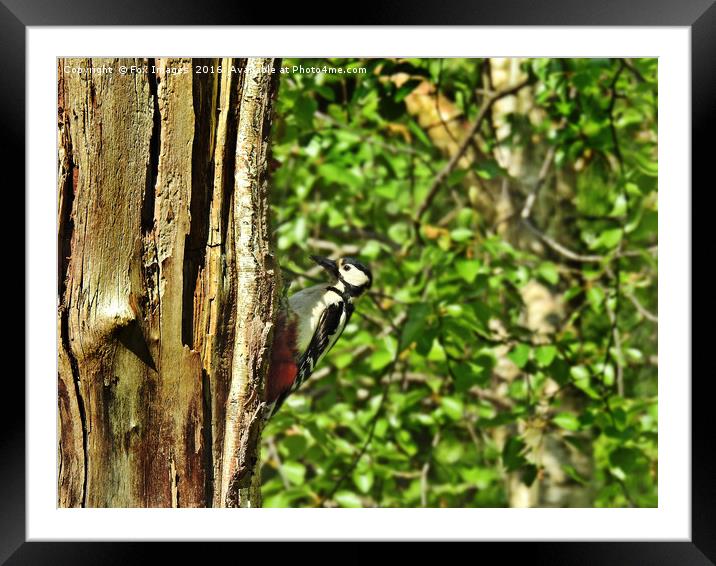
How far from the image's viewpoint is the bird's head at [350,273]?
2463 mm

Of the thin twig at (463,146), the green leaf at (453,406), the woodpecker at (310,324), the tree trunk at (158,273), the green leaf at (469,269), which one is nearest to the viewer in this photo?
the tree trunk at (158,273)

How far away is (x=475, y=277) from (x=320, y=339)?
0.56m

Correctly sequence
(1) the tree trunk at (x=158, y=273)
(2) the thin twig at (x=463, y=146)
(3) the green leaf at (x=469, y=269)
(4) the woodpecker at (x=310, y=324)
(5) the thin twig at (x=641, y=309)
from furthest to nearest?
1. (5) the thin twig at (x=641, y=309)
2. (2) the thin twig at (x=463, y=146)
3. (3) the green leaf at (x=469, y=269)
4. (4) the woodpecker at (x=310, y=324)
5. (1) the tree trunk at (x=158, y=273)

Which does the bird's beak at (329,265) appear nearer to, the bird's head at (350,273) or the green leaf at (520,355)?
the bird's head at (350,273)

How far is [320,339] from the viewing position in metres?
2.37

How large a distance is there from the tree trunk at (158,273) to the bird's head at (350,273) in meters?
1.12

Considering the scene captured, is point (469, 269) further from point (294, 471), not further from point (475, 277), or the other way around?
point (294, 471)

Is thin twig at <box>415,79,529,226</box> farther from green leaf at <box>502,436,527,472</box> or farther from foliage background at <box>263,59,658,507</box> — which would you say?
green leaf at <box>502,436,527,472</box>
